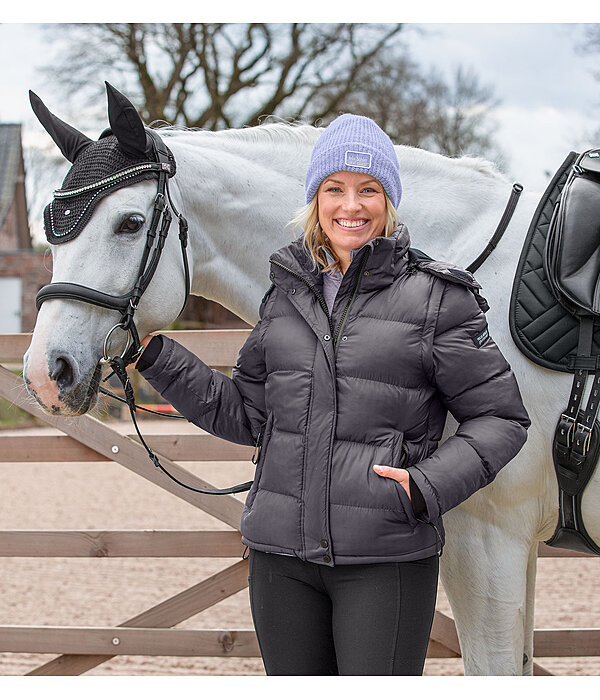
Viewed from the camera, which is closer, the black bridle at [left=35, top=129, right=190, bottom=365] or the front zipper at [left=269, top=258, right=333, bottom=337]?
the front zipper at [left=269, top=258, right=333, bottom=337]

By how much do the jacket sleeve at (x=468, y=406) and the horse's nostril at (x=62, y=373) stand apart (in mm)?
957


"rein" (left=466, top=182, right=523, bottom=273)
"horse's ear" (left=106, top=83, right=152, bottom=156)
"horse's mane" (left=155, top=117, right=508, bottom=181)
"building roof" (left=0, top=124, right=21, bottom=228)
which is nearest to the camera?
"horse's ear" (left=106, top=83, right=152, bottom=156)

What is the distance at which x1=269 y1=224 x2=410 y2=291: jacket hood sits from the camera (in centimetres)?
171

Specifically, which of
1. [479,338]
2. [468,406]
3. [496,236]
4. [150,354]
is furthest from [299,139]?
[468,406]

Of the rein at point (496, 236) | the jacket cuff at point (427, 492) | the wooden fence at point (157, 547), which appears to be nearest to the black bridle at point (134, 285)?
the jacket cuff at point (427, 492)

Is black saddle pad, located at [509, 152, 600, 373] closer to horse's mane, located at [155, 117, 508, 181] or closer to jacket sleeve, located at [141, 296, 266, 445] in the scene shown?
horse's mane, located at [155, 117, 508, 181]

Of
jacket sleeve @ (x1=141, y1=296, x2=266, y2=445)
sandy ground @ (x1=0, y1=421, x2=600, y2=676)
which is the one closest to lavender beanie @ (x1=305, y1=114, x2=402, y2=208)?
jacket sleeve @ (x1=141, y1=296, x2=266, y2=445)

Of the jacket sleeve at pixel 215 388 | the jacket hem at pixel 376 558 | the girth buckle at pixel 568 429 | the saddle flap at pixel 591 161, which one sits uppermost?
the saddle flap at pixel 591 161

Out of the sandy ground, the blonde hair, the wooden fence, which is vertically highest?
the blonde hair

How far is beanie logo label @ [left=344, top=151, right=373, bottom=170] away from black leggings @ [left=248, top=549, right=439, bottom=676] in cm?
97

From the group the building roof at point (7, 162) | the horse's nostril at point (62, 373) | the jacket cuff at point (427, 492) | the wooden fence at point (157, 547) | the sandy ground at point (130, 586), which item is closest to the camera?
the jacket cuff at point (427, 492)

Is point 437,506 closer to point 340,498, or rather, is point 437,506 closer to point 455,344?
point 340,498

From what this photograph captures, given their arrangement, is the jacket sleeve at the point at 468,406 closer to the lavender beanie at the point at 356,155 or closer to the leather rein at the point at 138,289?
the lavender beanie at the point at 356,155

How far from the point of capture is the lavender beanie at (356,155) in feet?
5.72
